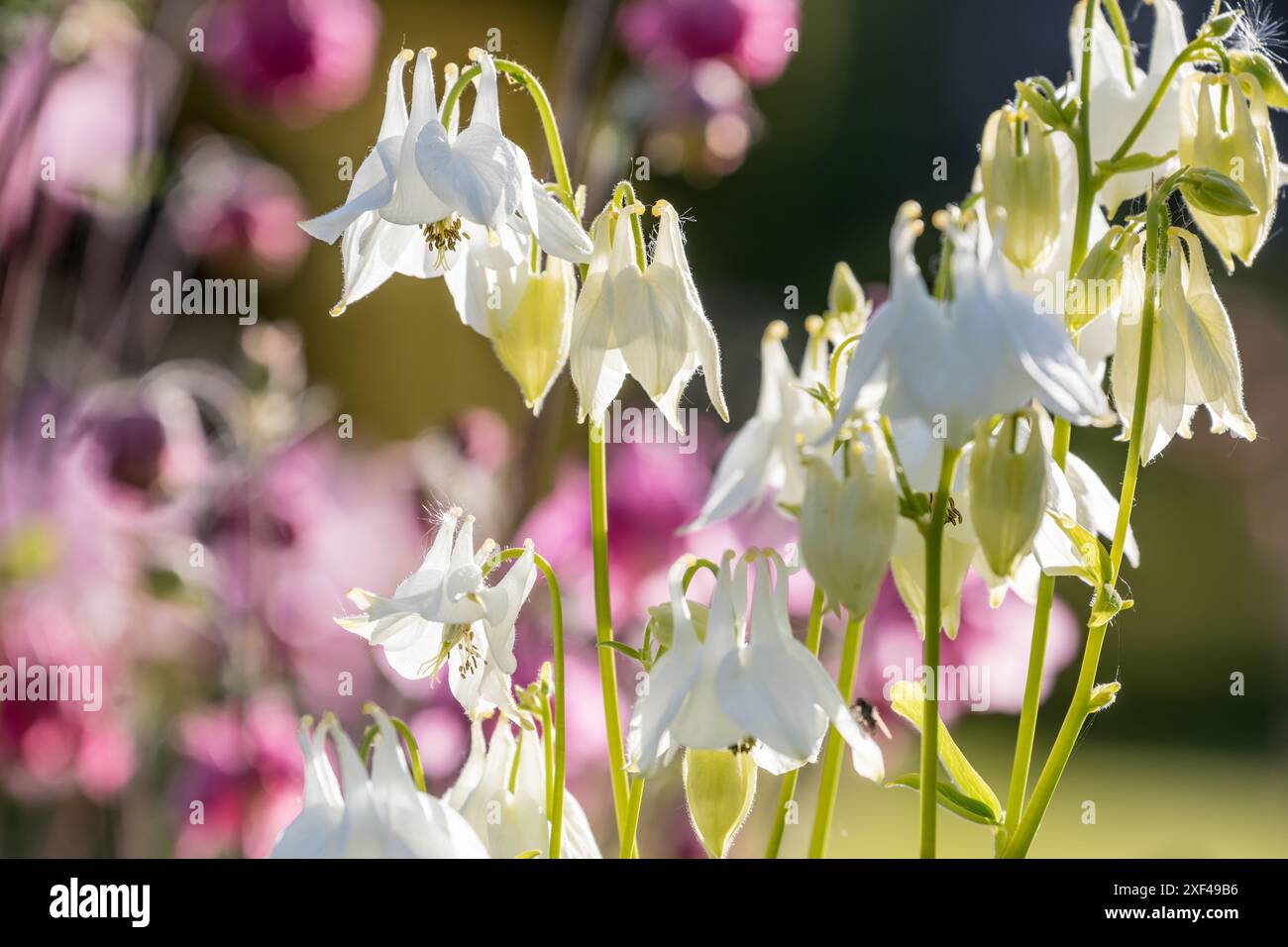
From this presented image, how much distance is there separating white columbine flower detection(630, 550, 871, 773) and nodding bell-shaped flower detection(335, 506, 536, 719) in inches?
2.1

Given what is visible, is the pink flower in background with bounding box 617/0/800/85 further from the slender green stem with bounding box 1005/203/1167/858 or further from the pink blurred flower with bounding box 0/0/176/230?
the slender green stem with bounding box 1005/203/1167/858

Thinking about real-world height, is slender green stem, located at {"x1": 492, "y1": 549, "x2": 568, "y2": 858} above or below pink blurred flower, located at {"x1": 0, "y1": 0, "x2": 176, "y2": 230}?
below

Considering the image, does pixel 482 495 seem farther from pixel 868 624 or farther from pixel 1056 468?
pixel 1056 468

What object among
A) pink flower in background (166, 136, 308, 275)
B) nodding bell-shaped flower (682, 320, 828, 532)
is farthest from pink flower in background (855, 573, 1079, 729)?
pink flower in background (166, 136, 308, 275)

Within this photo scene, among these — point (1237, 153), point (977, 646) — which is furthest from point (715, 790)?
point (977, 646)

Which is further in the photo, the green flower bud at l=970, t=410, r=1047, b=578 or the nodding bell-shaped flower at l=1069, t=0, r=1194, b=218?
the nodding bell-shaped flower at l=1069, t=0, r=1194, b=218

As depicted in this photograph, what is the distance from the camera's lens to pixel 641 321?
0.46 m

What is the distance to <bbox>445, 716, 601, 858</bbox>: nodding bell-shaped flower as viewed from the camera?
48 centimetres

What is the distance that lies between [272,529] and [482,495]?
16 cm

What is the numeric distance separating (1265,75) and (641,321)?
221 millimetres

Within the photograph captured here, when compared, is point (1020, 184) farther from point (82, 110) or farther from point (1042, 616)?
point (82, 110)

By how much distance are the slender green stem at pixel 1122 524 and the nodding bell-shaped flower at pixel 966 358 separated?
Answer: 0.07 meters

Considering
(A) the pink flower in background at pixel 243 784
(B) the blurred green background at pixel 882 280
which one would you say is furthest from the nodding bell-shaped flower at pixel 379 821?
(B) the blurred green background at pixel 882 280
